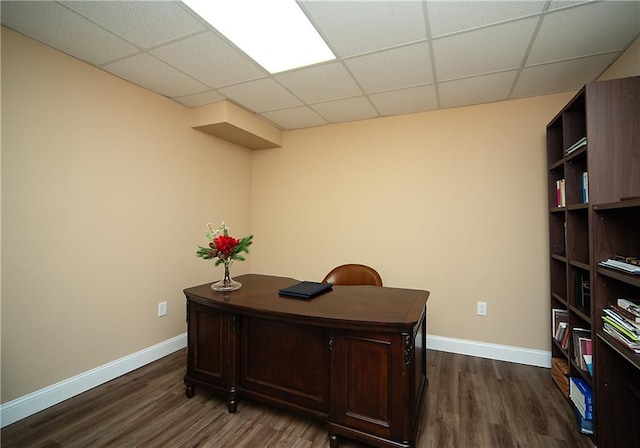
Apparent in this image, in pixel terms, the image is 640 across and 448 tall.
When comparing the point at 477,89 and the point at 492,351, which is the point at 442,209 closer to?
the point at 477,89

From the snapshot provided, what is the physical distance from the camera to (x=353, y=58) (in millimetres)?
2100

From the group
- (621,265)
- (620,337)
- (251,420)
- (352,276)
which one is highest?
(621,265)

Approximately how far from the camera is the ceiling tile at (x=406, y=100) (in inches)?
103

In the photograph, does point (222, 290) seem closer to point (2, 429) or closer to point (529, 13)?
point (2, 429)

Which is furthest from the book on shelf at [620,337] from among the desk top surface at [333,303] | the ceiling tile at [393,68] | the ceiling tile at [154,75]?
the ceiling tile at [154,75]

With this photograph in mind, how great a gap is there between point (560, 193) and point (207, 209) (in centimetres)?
330

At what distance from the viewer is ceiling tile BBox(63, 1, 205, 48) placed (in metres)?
1.60

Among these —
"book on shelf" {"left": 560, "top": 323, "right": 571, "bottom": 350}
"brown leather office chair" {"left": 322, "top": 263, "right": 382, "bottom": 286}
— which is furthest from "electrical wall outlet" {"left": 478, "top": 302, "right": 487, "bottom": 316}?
"brown leather office chair" {"left": 322, "top": 263, "right": 382, "bottom": 286}

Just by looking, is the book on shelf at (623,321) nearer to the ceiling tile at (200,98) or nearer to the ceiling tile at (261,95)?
the ceiling tile at (261,95)

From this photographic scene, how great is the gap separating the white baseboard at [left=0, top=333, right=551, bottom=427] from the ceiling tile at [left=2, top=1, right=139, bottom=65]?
2330mm

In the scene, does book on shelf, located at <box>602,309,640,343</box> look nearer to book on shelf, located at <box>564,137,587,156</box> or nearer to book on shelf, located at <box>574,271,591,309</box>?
book on shelf, located at <box>574,271,591,309</box>

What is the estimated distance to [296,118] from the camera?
3.30 m

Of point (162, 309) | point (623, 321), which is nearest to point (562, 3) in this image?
point (623, 321)

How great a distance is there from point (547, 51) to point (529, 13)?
0.52 meters
